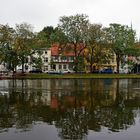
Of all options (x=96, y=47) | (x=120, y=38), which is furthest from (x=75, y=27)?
(x=120, y=38)

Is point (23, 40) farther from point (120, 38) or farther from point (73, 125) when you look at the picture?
point (73, 125)

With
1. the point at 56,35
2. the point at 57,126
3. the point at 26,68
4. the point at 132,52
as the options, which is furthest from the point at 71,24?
the point at 57,126

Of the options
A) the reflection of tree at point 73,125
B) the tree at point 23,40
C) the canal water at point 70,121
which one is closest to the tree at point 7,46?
the tree at point 23,40

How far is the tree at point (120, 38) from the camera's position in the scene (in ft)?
336

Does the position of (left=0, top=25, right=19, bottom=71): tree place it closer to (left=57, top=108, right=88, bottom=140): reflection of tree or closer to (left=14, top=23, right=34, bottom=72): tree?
(left=14, top=23, right=34, bottom=72): tree

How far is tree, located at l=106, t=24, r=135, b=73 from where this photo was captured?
103m

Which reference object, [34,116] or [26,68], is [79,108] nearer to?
[34,116]

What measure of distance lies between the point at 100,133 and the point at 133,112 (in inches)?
261

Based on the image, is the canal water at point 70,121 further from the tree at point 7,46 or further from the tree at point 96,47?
the tree at point 96,47

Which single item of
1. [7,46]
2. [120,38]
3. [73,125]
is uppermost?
[120,38]

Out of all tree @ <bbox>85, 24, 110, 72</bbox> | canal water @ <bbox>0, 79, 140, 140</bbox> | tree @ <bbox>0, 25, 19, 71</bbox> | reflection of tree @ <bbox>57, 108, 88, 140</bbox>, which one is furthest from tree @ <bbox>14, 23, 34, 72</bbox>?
reflection of tree @ <bbox>57, 108, 88, 140</bbox>

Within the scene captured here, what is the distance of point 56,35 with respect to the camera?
96438 millimetres

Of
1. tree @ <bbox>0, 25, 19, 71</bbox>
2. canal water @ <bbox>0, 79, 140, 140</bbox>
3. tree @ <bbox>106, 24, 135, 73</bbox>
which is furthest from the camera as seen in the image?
tree @ <bbox>106, 24, 135, 73</bbox>

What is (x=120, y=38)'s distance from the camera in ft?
Answer: 336
